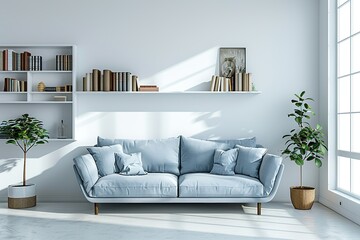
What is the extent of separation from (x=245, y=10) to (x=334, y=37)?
133 centimetres

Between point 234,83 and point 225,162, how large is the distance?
1.23 m

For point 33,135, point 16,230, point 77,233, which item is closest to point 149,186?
point 77,233

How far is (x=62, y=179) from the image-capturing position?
627 cm

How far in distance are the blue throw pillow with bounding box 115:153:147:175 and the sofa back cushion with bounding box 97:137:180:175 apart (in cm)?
19

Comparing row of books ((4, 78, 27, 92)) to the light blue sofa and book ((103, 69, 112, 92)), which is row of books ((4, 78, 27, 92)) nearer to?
book ((103, 69, 112, 92))

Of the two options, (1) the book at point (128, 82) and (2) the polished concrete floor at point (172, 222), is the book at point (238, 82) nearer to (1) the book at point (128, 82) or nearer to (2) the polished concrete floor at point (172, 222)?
(1) the book at point (128, 82)

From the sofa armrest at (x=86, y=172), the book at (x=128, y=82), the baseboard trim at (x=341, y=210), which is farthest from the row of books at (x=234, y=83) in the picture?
the sofa armrest at (x=86, y=172)

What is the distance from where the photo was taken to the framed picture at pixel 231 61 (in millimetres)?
6227

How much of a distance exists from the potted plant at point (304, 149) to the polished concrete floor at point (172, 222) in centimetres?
17

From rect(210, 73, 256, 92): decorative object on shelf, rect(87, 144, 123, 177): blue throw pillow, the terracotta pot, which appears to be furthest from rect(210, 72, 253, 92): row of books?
rect(87, 144, 123, 177): blue throw pillow

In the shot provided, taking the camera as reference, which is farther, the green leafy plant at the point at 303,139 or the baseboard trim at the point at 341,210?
the green leafy plant at the point at 303,139

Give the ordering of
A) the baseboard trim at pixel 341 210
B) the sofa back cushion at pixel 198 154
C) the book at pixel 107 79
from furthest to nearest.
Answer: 1. the book at pixel 107 79
2. the sofa back cushion at pixel 198 154
3. the baseboard trim at pixel 341 210

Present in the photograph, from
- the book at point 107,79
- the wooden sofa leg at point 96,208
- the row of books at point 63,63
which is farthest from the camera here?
the row of books at point 63,63

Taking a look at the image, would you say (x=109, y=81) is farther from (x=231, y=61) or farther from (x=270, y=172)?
(x=270, y=172)
